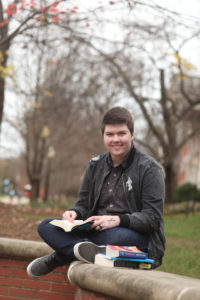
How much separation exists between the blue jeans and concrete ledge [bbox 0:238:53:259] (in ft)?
2.52

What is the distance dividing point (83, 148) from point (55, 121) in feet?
18.1

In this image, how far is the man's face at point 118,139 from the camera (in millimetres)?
4211

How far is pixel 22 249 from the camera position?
5.00 meters

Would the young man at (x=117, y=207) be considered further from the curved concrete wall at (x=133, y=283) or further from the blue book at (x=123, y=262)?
the curved concrete wall at (x=133, y=283)

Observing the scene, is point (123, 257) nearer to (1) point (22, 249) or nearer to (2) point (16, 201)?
(1) point (22, 249)

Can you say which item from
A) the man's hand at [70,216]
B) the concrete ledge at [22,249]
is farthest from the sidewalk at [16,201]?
the man's hand at [70,216]

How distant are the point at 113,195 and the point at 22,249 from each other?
1.40m

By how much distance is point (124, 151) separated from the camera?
4.25 metres

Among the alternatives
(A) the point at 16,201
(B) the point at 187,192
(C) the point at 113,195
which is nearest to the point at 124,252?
(C) the point at 113,195

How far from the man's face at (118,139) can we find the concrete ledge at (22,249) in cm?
141

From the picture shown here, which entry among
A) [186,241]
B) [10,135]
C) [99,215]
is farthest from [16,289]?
[10,135]

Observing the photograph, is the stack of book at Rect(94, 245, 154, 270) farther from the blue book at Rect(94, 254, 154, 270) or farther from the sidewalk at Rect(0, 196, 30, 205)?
the sidewalk at Rect(0, 196, 30, 205)

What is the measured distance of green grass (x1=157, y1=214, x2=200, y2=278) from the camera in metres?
6.34

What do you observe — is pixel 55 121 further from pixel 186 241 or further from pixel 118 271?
pixel 118 271
